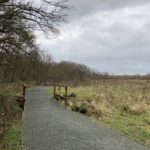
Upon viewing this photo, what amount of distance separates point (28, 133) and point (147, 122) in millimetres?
5854

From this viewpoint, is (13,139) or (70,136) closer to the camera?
(13,139)

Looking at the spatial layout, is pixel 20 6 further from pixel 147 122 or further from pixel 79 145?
pixel 79 145

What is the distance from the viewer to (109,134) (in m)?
14.1

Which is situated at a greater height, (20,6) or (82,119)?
(20,6)

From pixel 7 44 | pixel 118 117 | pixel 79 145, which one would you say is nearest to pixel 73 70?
pixel 7 44

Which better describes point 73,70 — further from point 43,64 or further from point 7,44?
point 7,44

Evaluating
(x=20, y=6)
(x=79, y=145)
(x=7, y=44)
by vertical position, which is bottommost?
(x=79, y=145)

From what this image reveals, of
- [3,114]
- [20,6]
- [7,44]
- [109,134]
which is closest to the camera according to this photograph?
[109,134]

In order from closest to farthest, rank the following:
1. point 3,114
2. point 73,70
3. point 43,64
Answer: point 3,114, point 43,64, point 73,70

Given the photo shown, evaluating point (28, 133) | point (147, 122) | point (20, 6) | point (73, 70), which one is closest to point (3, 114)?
point (28, 133)

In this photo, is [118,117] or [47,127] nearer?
[47,127]

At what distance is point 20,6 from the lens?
990 inches

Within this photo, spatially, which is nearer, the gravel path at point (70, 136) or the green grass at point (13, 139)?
the green grass at point (13, 139)

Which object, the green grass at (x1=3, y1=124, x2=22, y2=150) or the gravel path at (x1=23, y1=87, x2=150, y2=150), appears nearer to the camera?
the green grass at (x1=3, y1=124, x2=22, y2=150)
